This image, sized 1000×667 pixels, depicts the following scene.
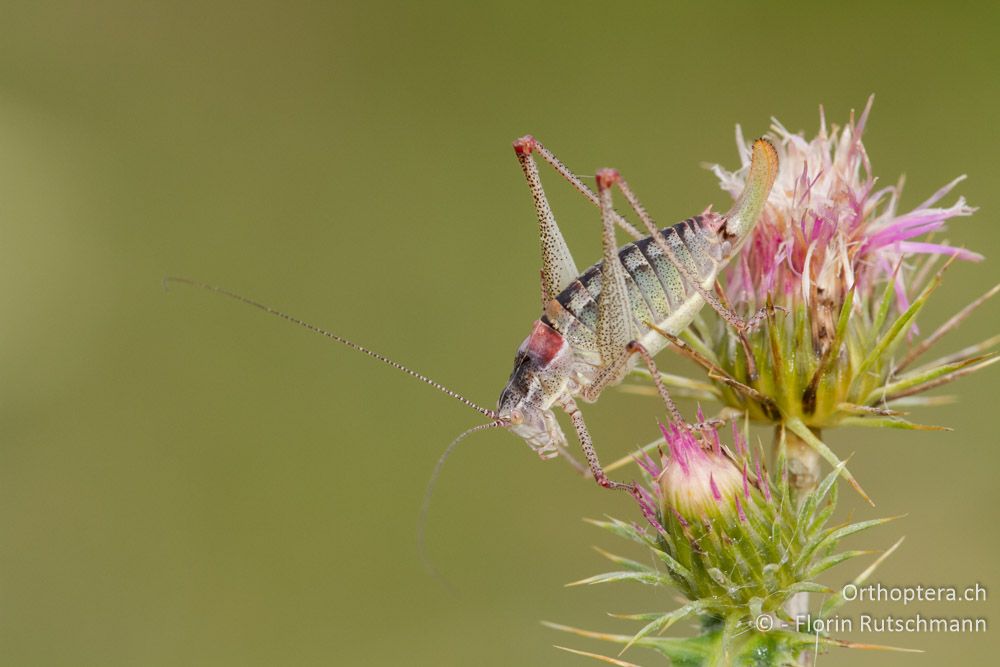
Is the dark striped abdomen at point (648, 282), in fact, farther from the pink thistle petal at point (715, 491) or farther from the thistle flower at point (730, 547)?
the pink thistle petal at point (715, 491)

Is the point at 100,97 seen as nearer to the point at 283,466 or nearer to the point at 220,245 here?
the point at 220,245

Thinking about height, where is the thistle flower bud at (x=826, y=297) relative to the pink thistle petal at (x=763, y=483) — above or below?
above

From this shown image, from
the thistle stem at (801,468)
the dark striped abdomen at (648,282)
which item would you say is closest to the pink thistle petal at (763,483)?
the thistle stem at (801,468)

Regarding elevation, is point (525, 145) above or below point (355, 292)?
below

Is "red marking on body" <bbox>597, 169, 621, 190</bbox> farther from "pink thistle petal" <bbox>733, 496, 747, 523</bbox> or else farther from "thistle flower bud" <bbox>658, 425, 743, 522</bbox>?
"pink thistle petal" <bbox>733, 496, 747, 523</bbox>

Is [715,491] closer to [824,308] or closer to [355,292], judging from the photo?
[824,308]

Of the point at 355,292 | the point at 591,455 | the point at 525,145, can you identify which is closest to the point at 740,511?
the point at 591,455

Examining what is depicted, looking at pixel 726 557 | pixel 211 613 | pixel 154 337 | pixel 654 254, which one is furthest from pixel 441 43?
pixel 726 557
